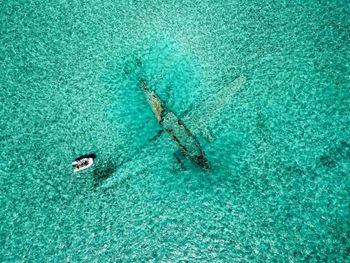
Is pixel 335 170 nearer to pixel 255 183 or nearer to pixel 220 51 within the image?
pixel 255 183

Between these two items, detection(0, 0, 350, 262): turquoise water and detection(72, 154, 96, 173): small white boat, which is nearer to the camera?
detection(0, 0, 350, 262): turquoise water

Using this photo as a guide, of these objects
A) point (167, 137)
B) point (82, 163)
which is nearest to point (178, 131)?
point (167, 137)

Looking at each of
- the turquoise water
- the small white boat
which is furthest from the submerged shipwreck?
the small white boat

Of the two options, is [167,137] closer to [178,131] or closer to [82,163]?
[178,131]

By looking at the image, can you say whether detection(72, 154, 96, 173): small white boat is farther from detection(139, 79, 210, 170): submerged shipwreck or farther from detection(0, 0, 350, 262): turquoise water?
detection(139, 79, 210, 170): submerged shipwreck

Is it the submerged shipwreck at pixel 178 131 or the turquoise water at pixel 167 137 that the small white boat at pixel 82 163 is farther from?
the submerged shipwreck at pixel 178 131

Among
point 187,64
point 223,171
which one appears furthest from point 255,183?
point 187,64
